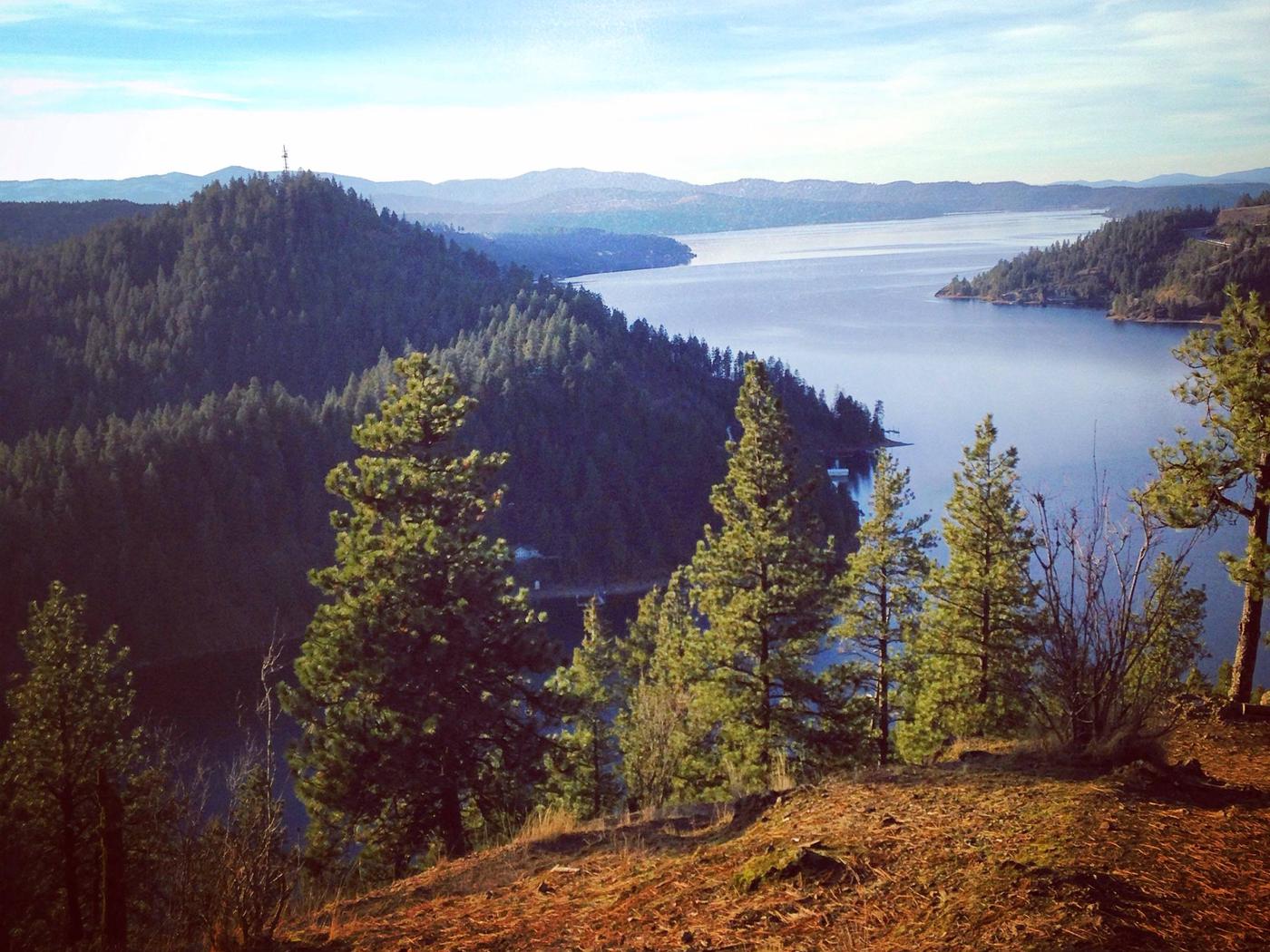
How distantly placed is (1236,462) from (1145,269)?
446 feet

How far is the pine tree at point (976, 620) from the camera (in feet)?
58.1

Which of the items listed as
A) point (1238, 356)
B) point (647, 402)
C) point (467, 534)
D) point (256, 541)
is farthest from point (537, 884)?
point (647, 402)

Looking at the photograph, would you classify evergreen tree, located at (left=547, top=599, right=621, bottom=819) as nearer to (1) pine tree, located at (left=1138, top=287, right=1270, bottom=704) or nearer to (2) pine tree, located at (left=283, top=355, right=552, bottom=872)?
(2) pine tree, located at (left=283, top=355, right=552, bottom=872)

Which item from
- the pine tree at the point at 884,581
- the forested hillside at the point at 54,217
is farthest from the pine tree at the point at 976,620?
the forested hillside at the point at 54,217

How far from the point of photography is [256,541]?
227 ft

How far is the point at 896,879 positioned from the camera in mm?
5453

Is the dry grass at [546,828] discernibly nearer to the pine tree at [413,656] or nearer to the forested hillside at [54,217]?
the pine tree at [413,656]

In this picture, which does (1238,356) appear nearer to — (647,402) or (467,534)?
(467,534)

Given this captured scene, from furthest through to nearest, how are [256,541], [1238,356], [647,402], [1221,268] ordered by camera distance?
[647,402], [1221,268], [256,541], [1238,356]

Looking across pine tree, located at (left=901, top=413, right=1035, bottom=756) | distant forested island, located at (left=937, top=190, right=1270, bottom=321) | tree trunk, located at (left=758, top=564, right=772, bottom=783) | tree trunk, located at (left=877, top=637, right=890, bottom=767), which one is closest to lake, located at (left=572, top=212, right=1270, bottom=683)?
pine tree, located at (left=901, top=413, right=1035, bottom=756)

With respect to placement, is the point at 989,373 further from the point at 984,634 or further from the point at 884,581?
the point at 984,634

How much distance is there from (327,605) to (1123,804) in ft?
35.6

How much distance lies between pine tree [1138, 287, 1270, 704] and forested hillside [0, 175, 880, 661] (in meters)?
53.0

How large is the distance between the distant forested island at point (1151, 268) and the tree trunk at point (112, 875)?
185 ft
